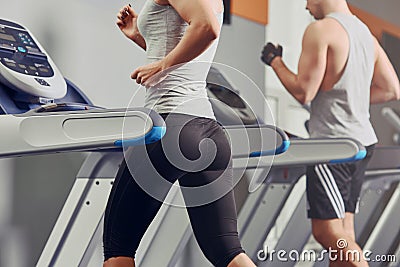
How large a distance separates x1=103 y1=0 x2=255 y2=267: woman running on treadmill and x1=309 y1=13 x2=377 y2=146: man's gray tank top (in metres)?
0.75

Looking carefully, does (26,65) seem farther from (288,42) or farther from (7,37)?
(288,42)

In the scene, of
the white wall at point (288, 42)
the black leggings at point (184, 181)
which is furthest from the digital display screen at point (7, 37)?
the white wall at point (288, 42)

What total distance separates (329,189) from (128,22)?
3.47ft

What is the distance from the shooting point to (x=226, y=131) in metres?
2.23

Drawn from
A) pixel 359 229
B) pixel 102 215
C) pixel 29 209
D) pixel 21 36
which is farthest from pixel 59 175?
pixel 359 229

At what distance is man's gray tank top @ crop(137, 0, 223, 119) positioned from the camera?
2141 mm

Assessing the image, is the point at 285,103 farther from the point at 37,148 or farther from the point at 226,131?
the point at 37,148

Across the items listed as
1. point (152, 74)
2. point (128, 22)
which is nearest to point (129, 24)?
point (128, 22)

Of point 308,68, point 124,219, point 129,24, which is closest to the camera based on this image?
point 124,219

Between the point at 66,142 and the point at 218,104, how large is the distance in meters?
0.60

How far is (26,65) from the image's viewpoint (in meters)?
2.17

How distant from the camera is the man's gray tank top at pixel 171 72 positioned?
2141mm

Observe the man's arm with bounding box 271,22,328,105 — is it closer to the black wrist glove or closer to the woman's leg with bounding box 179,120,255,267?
the black wrist glove

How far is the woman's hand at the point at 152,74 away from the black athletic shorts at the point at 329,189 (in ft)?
3.00
